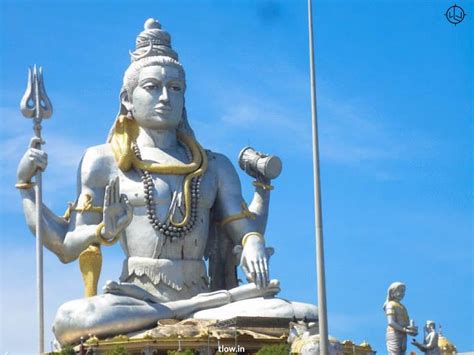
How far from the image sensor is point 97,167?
2611 cm

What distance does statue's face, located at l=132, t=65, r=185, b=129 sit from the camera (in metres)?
26.3

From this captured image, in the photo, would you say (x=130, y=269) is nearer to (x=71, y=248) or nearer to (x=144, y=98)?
(x=71, y=248)

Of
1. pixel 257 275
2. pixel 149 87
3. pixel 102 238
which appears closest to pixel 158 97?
pixel 149 87

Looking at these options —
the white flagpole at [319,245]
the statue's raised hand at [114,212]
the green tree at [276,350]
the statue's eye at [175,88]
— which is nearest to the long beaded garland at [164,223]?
the statue's raised hand at [114,212]

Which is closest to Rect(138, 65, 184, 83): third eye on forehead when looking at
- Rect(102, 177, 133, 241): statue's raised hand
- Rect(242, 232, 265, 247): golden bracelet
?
Rect(102, 177, 133, 241): statue's raised hand

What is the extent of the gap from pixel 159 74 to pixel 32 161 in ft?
9.97

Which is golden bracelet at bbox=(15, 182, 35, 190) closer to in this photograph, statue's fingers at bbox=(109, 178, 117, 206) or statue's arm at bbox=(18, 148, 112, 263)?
statue's arm at bbox=(18, 148, 112, 263)

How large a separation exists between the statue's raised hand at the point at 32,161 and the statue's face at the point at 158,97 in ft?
7.65

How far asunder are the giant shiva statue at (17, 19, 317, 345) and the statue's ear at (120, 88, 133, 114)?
0.02m

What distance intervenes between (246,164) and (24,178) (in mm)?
4320

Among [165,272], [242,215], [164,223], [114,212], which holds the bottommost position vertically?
[165,272]

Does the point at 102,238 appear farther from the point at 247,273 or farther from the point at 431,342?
the point at 431,342

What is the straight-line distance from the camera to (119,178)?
84.9 feet

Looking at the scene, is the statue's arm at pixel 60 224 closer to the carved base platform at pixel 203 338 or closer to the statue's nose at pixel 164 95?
the statue's nose at pixel 164 95
